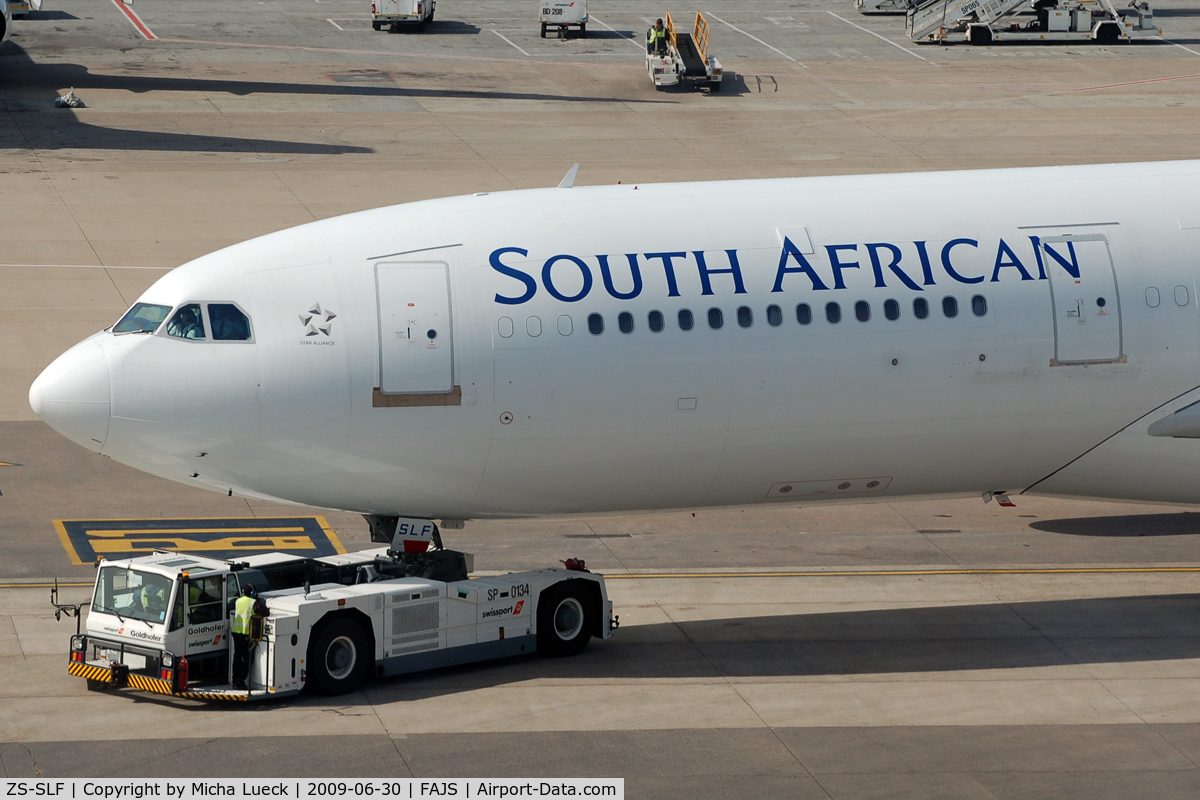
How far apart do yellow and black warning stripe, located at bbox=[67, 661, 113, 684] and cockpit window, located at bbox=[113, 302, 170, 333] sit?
4617 mm

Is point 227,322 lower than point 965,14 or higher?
lower

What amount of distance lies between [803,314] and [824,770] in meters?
6.55

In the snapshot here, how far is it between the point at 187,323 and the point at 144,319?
2.40ft

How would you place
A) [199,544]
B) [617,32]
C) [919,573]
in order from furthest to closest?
[617,32]
[199,544]
[919,573]

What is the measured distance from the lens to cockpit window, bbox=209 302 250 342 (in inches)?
Answer: 908

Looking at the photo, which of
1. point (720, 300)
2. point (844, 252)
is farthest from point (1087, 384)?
point (720, 300)

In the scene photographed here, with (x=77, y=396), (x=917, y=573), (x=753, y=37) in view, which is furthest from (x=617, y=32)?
(x=77, y=396)

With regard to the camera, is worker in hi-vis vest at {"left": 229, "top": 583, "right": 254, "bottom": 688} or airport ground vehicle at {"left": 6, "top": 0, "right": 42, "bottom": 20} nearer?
worker in hi-vis vest at {"left": 229, "top": 583, "right": 254, "bottom": 688}

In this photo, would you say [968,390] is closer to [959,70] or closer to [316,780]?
[316,780]

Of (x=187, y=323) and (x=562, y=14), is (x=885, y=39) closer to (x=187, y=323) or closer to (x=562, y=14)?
(x=562, y=14)

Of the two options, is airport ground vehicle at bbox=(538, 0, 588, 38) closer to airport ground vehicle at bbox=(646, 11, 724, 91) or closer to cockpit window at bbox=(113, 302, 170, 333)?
airport ground vehicle at bbox=(646, 11, 724, 91)

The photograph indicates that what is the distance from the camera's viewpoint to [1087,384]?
81.1 feet

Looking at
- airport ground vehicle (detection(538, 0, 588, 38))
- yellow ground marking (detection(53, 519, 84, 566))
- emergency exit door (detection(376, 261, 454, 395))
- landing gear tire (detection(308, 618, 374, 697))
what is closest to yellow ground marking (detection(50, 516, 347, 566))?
yellow ground marking (detection(53, 519, 84, 566))

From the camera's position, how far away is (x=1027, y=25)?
87312 mm
